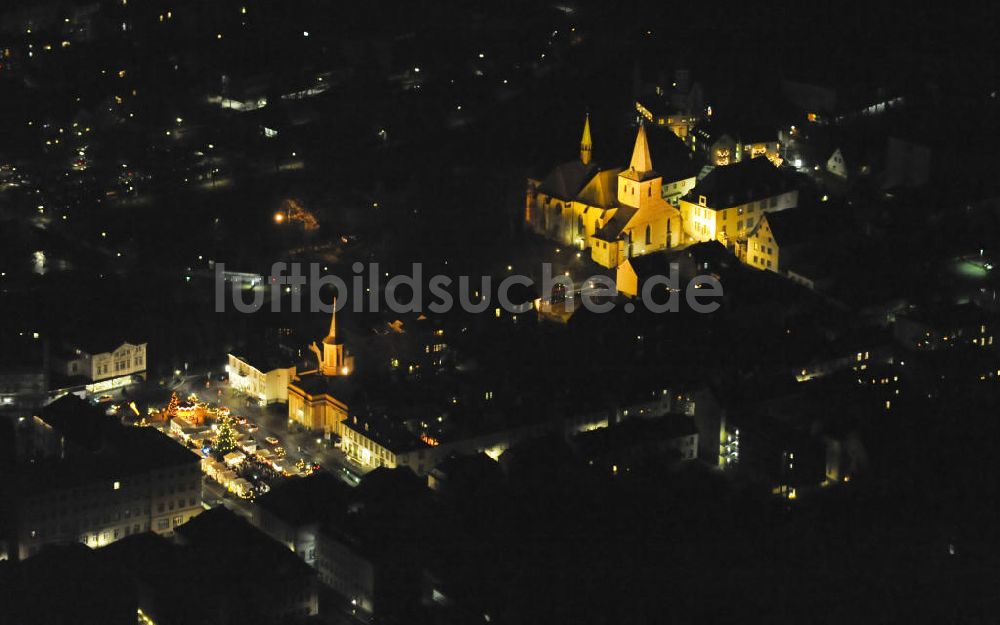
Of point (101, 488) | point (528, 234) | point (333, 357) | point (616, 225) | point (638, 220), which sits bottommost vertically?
point (101, 488)

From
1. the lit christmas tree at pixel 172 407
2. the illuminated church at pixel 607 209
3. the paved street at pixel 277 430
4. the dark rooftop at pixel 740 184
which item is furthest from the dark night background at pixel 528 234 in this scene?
the dark rooftop at pixel 740 184

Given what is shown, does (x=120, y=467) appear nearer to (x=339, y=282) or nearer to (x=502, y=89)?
(x=339, y=282)

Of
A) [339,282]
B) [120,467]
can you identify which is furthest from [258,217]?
[120,467]

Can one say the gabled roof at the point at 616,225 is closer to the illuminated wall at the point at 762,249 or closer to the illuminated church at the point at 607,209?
the illuminated church at the point at 607,209

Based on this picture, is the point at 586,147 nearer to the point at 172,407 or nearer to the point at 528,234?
the point at 528,234

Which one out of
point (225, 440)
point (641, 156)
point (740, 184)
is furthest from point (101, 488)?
point (740, 184)

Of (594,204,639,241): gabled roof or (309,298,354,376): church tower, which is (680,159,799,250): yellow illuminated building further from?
(309,298,354,376): church tower

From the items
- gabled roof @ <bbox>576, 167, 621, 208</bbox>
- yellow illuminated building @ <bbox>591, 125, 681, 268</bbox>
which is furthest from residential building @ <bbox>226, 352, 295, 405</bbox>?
gabled roof @ <bbox>576, 167, 621, 208</bbox>
